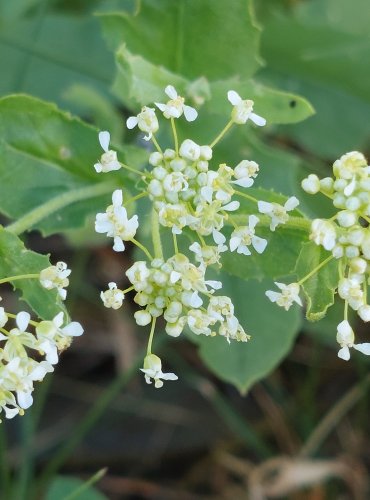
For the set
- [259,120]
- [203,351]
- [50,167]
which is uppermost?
[259,120]

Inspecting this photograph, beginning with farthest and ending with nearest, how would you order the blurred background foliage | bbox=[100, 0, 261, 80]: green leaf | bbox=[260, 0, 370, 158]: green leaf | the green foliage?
bbox=[260, 0, 370, 158]: green leaf
the blurred background foliage
bbox=[100, 0, 261, 80]: green leaf
the green foliage

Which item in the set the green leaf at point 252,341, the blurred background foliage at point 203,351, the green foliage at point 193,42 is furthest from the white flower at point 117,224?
the blurred background foliage at point 203,351

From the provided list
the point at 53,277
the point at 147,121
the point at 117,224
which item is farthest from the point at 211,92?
the point at 53,277

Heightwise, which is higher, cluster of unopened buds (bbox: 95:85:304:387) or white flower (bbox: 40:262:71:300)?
cluster of unopened buds (bbox: 95:85:304:387)

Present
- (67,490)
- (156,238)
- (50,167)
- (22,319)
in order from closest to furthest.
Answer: (22,319)
(156,238)
(50,167)
(67,490)

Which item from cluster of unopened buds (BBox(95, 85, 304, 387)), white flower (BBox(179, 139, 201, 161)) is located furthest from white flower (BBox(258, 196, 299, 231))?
white flower (BBox(179, 139, 201, 161))

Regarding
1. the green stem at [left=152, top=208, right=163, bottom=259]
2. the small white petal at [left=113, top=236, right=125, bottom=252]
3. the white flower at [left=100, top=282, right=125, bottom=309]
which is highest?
the small white petal at [left=113, top=236, right=125, bottom=252]

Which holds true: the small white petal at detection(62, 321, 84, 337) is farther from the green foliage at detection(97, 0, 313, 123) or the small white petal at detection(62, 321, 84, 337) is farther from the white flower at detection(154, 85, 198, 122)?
the green foliage at detection(97, 0, 313, 123)

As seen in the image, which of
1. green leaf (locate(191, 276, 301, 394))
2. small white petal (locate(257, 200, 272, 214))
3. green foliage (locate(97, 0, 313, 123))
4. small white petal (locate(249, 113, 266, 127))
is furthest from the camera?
green leaf (locate(191, 276, 301, 394))

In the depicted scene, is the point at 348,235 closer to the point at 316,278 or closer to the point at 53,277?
the point at 316,278
